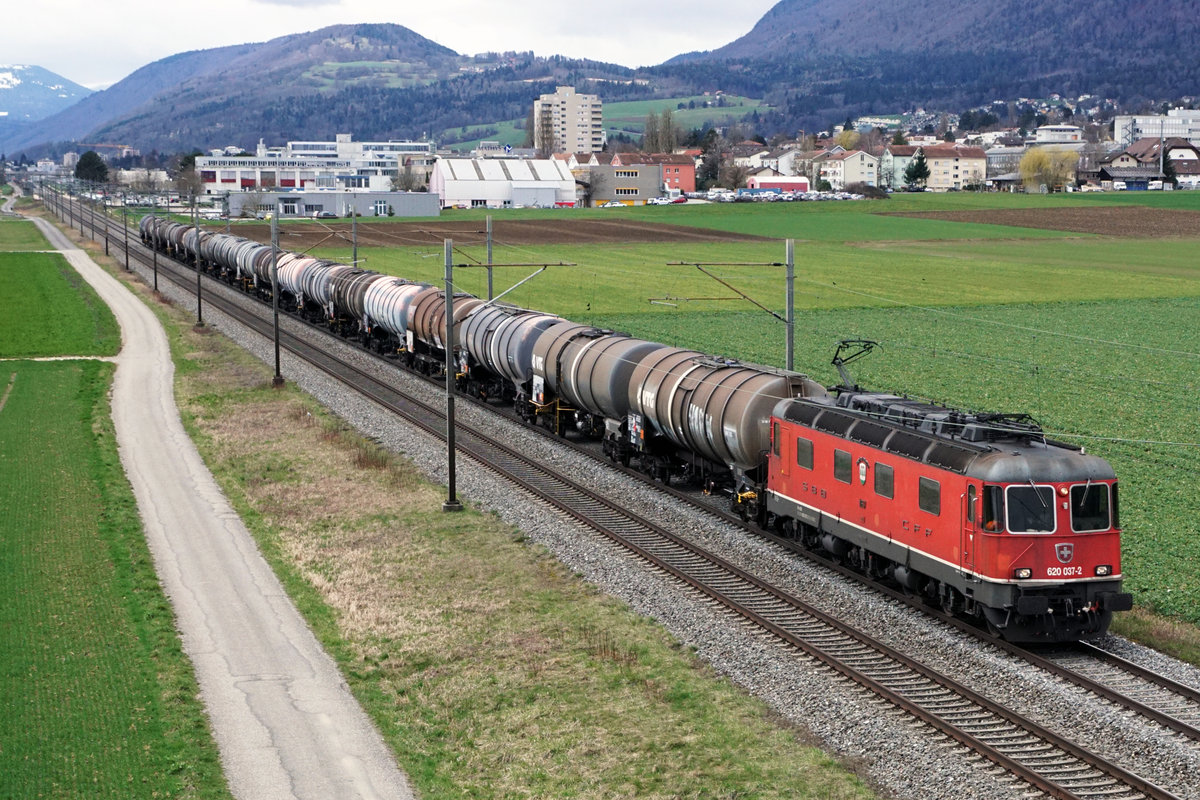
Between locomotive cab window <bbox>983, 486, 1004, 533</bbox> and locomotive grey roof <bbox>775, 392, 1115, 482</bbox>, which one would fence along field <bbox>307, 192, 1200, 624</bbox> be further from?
locomotive cab window <bbox>983, 486, 1004, 533</bbox>

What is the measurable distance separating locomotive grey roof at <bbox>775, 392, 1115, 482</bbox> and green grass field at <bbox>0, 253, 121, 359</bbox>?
51.5 m

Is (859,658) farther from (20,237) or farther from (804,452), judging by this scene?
(20,237)

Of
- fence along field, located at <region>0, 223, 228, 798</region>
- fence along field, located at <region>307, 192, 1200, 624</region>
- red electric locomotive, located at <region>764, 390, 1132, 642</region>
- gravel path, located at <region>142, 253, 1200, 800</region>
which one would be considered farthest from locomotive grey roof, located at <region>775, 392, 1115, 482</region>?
fence along field, located at <region>0, 223, 228, 798</region>

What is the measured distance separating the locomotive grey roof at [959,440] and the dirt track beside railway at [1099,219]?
418 feet

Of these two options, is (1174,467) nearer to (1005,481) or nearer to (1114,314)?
(1005,481)

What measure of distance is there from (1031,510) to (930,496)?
7.01 feet

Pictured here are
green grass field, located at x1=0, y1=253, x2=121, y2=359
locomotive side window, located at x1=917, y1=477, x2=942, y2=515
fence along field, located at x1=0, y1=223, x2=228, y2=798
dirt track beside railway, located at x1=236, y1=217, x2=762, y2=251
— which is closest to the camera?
fence along field, located at x1=0, y1=223, x2=228, y2=798

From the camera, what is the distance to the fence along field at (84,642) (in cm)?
1909

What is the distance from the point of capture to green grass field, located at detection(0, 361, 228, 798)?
19.0 m

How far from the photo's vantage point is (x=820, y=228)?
16362cm

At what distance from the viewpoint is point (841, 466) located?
2839 cm

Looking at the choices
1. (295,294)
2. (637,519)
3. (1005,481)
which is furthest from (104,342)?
(1005,481)

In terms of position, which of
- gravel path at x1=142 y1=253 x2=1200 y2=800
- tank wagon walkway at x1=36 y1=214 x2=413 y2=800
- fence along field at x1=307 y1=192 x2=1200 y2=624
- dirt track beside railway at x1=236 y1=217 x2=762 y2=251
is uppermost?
dirt track beside railway at x1=236 y1=217 x2=762 y2=251

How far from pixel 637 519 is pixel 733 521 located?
2.47m
